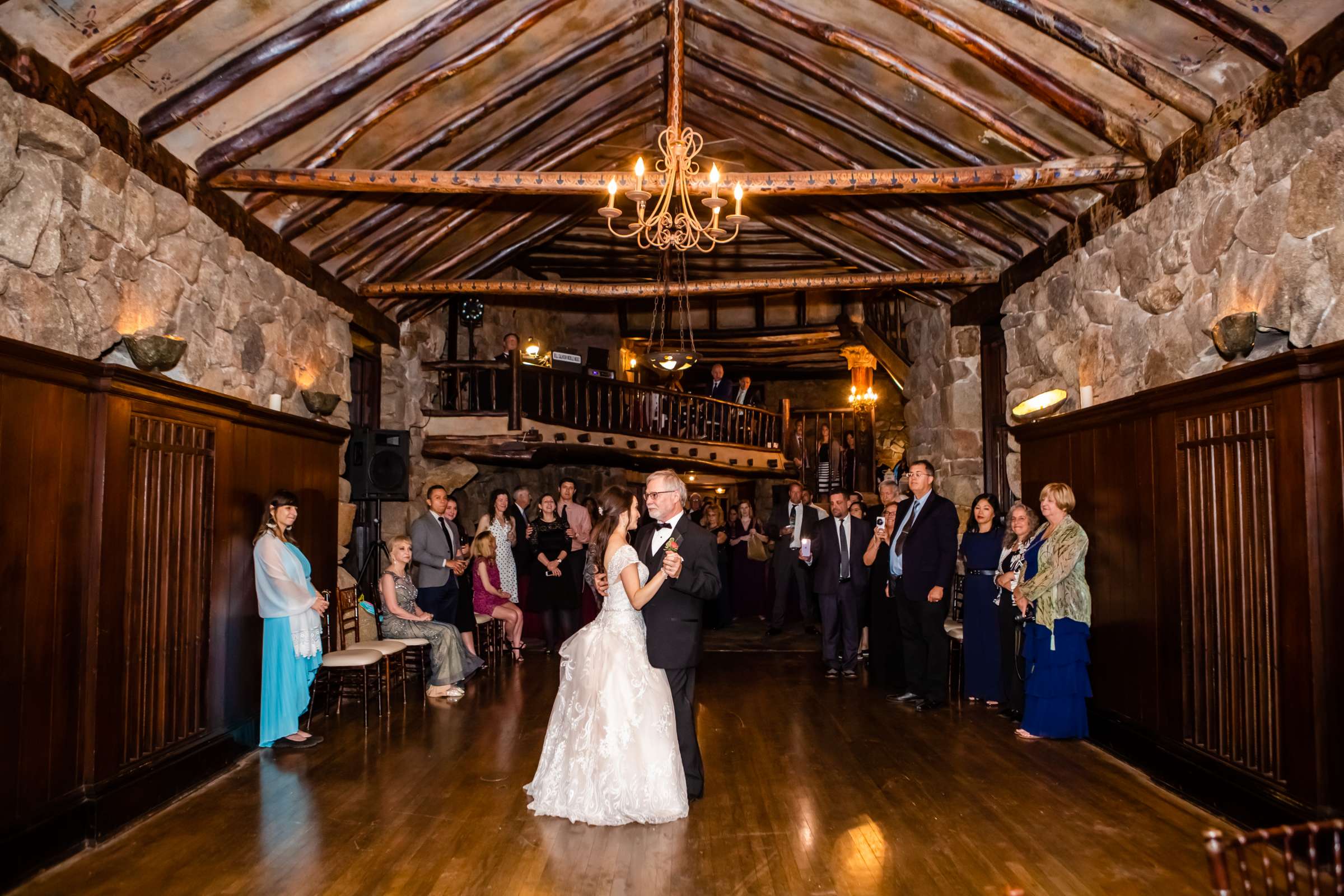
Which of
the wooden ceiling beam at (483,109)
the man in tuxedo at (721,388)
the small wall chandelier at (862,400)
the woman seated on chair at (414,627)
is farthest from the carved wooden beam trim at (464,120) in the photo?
the small wall chandelier at (862,400)

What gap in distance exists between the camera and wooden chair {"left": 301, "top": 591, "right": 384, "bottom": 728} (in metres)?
5.84

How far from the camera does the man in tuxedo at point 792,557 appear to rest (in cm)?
949

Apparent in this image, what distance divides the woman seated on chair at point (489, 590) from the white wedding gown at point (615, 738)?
4.01 meters

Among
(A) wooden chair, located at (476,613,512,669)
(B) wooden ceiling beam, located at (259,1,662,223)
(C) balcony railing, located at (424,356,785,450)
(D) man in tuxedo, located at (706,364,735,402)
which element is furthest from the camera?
(D) man in tuxedo, located at (706,364,735,402)

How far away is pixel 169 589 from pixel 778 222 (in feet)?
21.5

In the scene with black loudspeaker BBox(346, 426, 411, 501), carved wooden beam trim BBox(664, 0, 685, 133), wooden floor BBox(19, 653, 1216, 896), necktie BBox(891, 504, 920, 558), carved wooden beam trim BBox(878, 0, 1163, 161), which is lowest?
wooden floor BBox(19, 653, 1216, 896)

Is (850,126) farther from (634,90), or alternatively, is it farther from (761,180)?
(634,90)

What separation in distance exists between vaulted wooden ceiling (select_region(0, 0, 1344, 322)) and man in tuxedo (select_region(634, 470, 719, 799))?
10.3 feet

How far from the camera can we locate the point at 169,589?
4711 millimetres

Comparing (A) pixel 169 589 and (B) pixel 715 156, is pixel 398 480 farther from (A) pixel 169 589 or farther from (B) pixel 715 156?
(B) pixel 715 156

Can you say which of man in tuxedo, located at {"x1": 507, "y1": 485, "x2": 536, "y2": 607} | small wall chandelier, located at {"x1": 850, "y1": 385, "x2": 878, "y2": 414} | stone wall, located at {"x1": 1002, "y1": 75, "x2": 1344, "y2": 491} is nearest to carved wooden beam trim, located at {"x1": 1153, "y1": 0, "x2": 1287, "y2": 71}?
stone wall, located at {"x1": 1002, "y1": 75, "x2": 1344, "y2": 491}

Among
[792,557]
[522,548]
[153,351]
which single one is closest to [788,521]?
[792,557]

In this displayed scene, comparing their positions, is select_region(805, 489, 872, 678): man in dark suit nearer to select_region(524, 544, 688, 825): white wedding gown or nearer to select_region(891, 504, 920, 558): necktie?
select_region(891, 504, 920, 558): necktie

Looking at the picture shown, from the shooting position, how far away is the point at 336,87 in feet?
17.1
